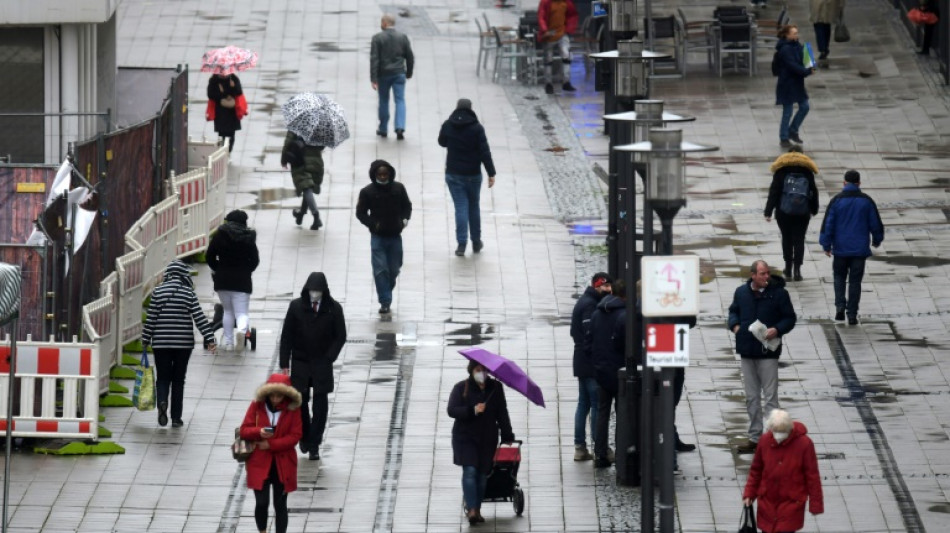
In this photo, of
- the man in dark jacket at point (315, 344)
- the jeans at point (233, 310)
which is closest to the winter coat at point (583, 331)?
the man in dark jacket at point (315, 344)

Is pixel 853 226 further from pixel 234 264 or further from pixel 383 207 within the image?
pixel 234 264

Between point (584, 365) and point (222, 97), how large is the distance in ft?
36.3

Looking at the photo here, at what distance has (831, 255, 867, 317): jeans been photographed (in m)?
19.8

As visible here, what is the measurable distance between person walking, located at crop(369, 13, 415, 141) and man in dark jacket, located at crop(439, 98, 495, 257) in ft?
17.6

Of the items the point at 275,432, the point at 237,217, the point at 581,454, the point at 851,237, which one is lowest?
the point at 581,454

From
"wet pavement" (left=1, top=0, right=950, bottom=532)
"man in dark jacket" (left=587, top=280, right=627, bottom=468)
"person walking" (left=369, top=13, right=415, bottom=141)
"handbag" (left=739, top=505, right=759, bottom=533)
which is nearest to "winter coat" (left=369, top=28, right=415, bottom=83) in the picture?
"person walking" (left=369, top=13, right=415, bottom=141)

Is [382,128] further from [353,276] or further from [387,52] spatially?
[353,276]

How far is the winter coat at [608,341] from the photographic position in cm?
1580

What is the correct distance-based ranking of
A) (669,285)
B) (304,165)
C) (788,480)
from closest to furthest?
(669,285)
(788,480)
(304,165)

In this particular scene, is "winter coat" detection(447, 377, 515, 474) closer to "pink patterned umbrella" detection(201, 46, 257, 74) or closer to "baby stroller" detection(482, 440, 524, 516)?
"baby stroller" detection(482, 440, 524, 516)

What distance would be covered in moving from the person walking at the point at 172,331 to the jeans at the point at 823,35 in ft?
58.8

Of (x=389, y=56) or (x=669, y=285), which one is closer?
(x=669, y=285)

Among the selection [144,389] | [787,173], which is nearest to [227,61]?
[787,173]

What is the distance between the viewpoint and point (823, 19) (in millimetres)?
32562
